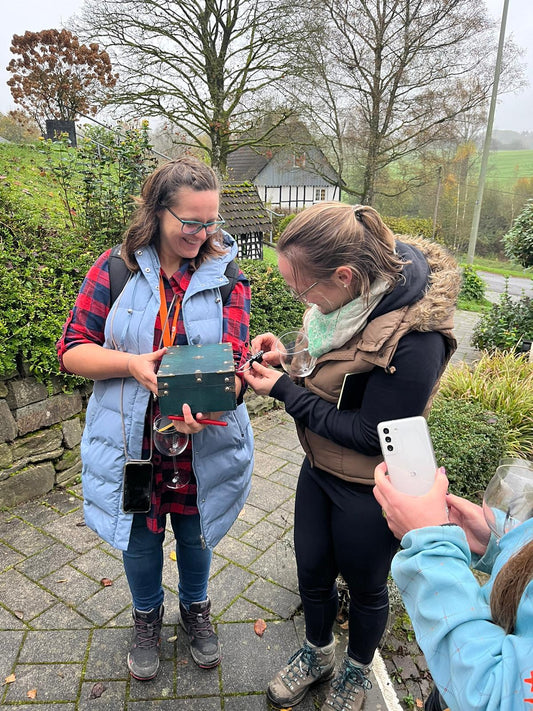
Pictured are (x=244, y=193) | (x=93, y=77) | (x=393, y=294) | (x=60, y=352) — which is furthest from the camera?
(x=93, y=77)

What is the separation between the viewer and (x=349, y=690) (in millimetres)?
2164

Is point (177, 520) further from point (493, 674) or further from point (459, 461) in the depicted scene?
point (459, 461)

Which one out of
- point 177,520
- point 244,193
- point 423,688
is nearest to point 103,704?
point 177,520

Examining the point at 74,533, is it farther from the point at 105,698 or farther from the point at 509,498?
the point at 509,498

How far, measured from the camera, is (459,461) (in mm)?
3701

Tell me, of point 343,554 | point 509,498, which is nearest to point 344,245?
point 509,498

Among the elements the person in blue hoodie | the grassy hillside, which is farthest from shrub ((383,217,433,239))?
the person in blue hoodie

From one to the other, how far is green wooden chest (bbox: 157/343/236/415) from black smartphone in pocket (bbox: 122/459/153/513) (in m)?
0.33

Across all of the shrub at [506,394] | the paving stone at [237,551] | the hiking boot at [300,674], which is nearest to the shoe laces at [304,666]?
the hiking boot at [300,674]

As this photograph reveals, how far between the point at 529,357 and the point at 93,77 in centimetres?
1402

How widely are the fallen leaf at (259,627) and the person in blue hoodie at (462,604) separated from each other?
174cm

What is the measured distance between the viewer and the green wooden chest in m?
1.71

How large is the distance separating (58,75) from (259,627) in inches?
677

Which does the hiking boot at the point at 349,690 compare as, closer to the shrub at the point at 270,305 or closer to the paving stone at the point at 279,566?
the paving stone at the point at 279,566
